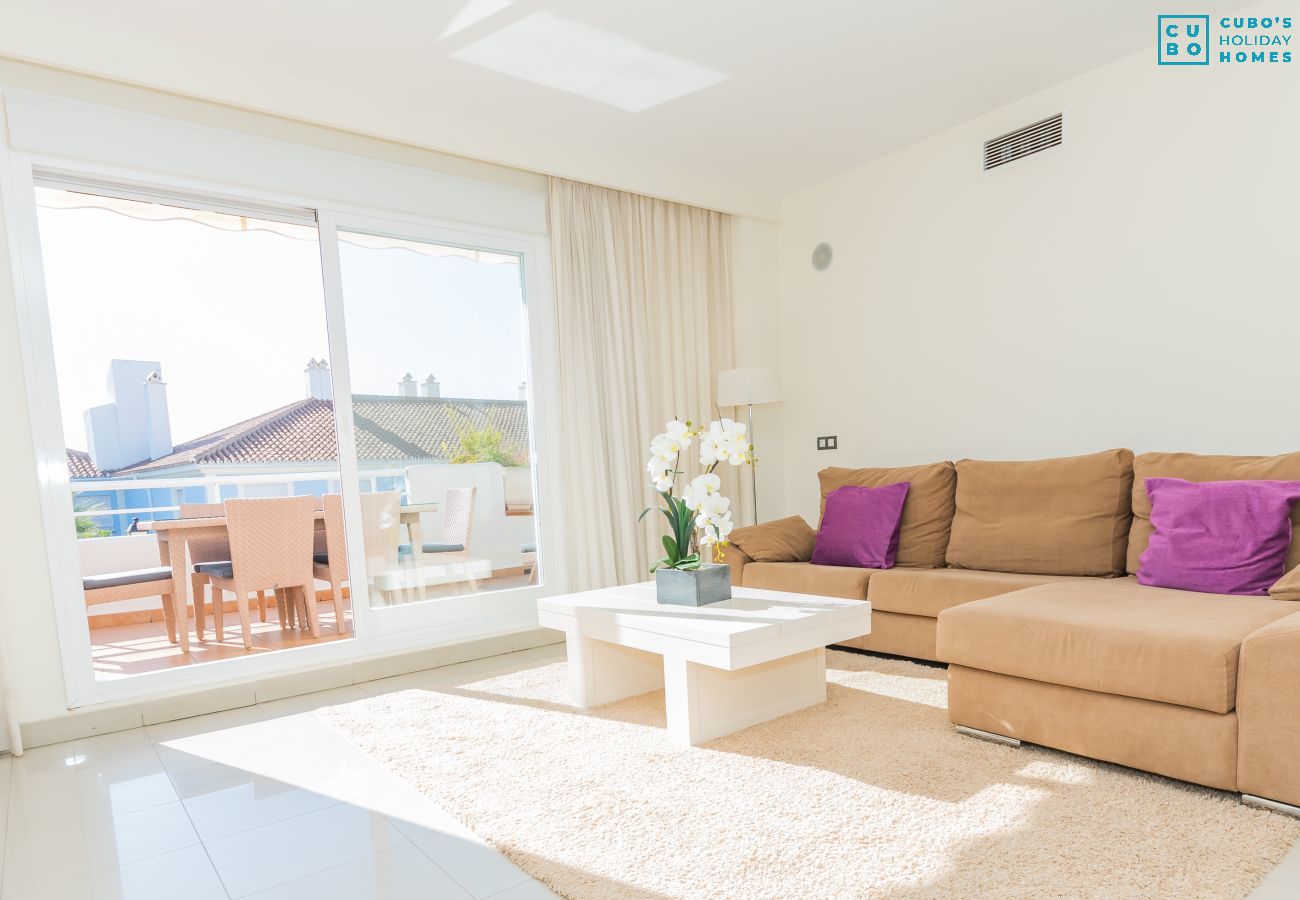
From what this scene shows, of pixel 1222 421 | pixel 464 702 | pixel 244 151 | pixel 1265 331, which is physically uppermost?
pixel 244 151

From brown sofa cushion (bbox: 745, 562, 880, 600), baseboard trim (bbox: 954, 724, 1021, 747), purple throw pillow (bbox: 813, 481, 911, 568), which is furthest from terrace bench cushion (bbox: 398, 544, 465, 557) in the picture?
baseboard trim (bbox: 954, 724, 1021, 747)

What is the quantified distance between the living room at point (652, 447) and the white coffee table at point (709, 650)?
22 mm

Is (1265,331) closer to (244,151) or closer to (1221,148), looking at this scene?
(1221,148)

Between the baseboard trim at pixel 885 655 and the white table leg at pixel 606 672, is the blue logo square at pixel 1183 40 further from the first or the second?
the white table leg at pixel 606 672

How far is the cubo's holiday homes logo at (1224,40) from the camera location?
3113 mm

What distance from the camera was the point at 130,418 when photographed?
443 cm

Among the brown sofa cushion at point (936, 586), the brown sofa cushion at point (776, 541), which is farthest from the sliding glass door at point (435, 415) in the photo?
the brown sofa cushion at point (936, 586)

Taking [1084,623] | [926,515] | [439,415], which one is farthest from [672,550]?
[439,415]

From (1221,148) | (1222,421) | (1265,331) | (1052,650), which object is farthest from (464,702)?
(1221,148)

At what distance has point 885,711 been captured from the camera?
2824mm

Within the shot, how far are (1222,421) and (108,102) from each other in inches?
198

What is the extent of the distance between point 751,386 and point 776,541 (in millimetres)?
1068

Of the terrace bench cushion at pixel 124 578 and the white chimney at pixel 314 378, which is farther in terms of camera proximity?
the white chimney at pixel 314 378

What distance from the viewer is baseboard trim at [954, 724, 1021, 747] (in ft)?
7.96
